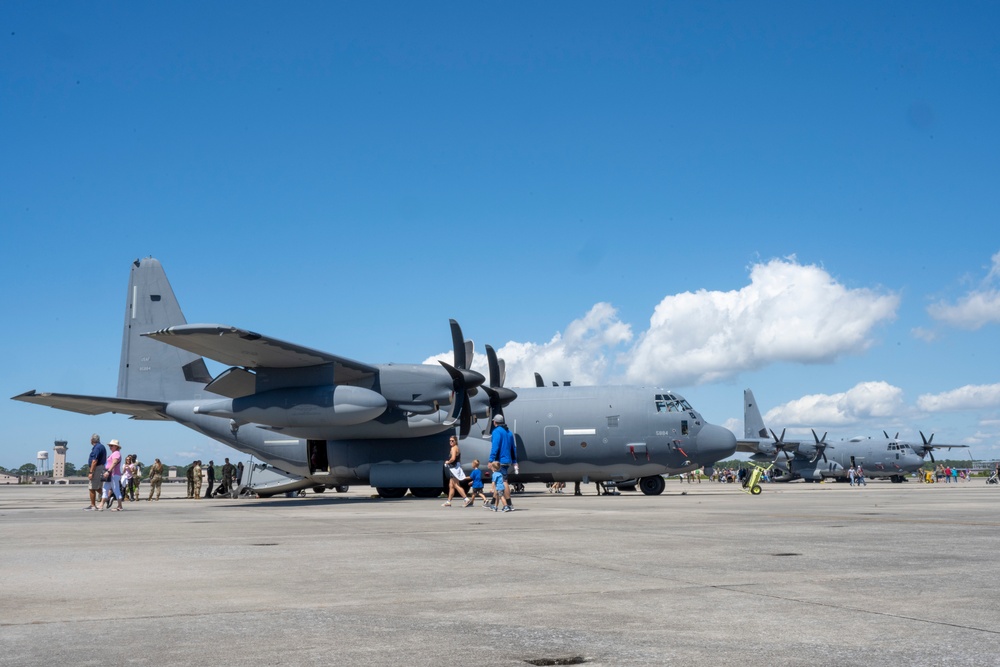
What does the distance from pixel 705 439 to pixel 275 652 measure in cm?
2341

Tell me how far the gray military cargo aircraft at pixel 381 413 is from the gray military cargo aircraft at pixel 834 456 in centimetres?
4346

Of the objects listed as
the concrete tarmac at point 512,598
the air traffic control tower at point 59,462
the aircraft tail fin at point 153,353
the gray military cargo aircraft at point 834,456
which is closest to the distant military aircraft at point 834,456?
the gray military cargo aircraft at point 834,456

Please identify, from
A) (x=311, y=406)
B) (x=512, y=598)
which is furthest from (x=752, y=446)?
(x=512, y=598)

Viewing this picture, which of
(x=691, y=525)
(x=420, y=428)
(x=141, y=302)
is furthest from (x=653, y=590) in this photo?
(x=141, y=302)

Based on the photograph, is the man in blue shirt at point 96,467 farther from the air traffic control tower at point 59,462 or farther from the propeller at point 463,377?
the air traffic control tower at point 59,462

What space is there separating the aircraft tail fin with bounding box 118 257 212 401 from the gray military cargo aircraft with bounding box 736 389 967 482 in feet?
171

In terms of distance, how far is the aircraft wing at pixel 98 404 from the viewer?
2239 centimetres

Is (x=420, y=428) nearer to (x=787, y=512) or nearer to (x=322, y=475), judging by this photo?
(x=322, y=475)

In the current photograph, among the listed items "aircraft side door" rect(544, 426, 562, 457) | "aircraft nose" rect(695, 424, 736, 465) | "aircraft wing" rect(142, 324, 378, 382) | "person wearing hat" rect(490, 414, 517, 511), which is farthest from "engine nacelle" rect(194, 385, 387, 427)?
"aircraft nose" rect(695, 424, 736, 465)

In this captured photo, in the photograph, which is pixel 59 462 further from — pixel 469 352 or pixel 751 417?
pixel 469 352

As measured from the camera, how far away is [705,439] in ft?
85.9

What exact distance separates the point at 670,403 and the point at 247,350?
41.8 feet

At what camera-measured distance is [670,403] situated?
26.3 meters

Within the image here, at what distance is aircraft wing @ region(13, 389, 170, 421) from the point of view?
73.5 ft
